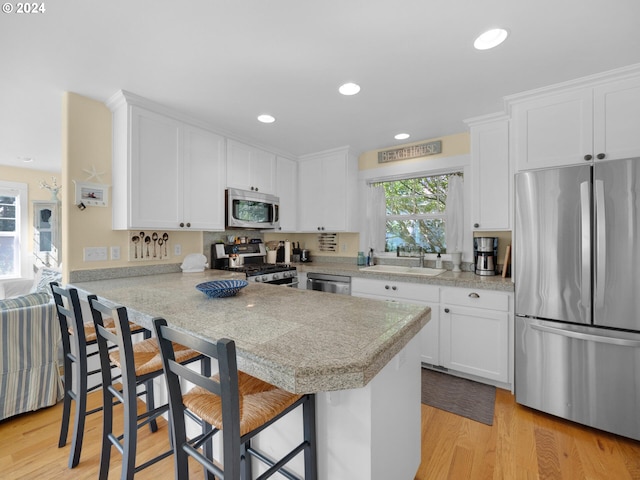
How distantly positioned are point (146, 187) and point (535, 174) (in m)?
3.00

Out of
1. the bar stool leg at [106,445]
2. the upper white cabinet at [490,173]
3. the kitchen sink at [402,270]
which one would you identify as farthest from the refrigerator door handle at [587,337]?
the bar stool leg at [106,445]

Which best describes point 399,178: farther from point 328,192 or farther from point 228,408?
point 228,408

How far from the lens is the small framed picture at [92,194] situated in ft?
7.50

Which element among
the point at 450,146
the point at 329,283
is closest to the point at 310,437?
the point at 329,283

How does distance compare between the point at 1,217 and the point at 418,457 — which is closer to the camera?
the point at 418,457

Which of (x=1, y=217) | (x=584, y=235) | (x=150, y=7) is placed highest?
(x=150, y=7)

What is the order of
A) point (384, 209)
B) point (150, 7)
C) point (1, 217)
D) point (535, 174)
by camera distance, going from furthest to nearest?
point (1, 217) < point (384, 209) < point (535, 174) < point (150, 7)

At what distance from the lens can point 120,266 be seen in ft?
8.38

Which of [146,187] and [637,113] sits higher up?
[637,113]

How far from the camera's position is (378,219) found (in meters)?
3.83

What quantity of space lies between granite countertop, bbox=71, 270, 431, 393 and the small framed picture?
0.68 metres

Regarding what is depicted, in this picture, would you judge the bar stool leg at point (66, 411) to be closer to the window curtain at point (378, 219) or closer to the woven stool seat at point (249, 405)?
the woven stool seat at point (249, 405)

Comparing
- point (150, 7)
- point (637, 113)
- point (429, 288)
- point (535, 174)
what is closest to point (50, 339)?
point (150, 7)

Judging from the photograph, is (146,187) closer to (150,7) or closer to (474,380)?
(150,7)
